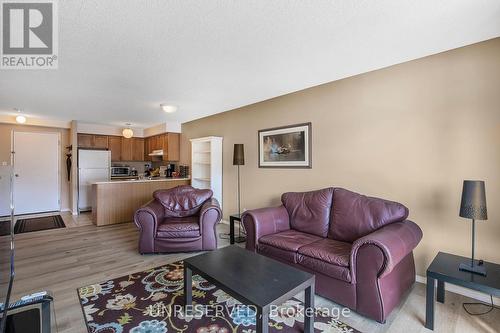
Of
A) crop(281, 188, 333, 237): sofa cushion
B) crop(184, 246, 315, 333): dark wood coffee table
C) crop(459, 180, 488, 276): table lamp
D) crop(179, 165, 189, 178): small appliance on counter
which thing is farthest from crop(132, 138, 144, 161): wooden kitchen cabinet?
crop(459, 180, 488, 276): table lamp

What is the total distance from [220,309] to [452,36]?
10.1 ft

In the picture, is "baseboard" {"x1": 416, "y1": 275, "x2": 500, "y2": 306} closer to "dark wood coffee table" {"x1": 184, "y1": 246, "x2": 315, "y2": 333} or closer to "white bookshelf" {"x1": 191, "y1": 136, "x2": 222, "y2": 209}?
"dark wood coffee table" {"x1": 184, "y1": 246, "x2": 315, "y2": 333}

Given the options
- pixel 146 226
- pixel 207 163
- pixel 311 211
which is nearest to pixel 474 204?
pixel 311 211

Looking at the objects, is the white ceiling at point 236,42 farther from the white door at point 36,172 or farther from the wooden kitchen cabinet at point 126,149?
the wooden kitchen cabinet at point 126,149

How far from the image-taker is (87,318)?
6.49 ft

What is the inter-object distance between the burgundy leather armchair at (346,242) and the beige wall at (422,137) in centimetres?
31

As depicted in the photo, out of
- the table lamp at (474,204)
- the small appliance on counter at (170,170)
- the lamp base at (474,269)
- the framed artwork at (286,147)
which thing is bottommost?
the lamp base at (474,269)

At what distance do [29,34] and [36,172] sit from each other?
527 centimetres

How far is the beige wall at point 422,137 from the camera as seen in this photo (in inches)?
86.0

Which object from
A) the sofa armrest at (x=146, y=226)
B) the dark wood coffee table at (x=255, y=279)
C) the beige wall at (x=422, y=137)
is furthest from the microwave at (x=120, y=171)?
the dark wood coffee table at (x=255, y=279)

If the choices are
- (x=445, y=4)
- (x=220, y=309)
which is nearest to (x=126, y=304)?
(x=220, y=309)

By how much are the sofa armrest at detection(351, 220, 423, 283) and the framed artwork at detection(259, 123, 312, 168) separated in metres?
1.50

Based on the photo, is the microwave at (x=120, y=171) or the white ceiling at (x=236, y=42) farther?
the microwave at (x=120, y=171)

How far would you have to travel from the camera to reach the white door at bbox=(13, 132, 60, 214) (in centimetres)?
569
